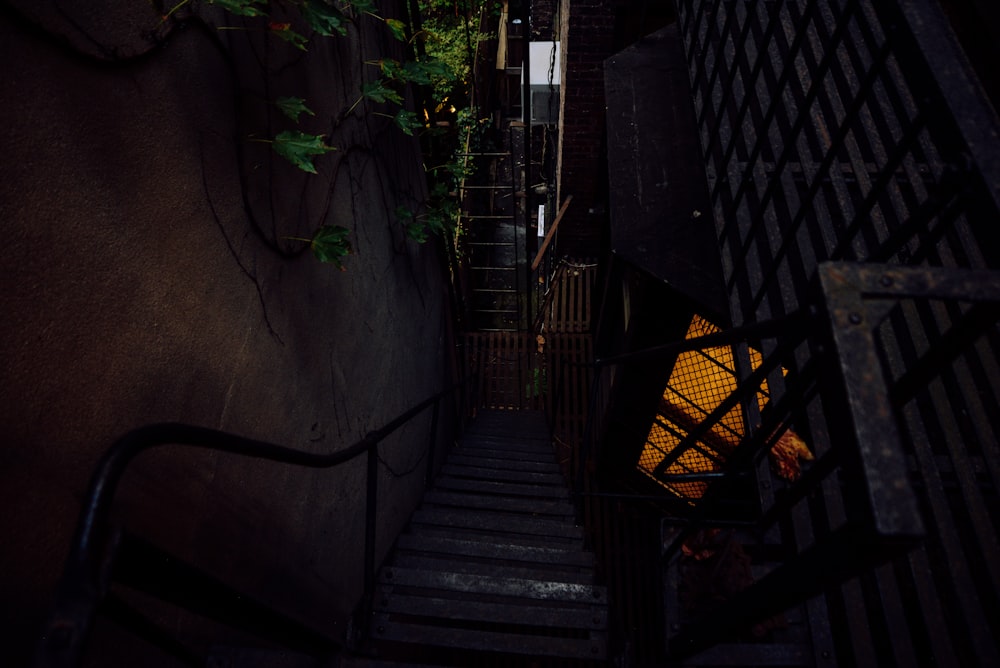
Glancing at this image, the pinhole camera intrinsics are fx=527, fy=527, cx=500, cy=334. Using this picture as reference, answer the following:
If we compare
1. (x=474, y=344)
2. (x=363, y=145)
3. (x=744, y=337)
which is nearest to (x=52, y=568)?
(x=744, y=337)

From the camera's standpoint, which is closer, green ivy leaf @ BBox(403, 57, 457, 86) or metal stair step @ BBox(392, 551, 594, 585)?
metal stair step @ BBox(392, 551, 594, 585)

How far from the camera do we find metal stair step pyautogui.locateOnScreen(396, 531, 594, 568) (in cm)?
287

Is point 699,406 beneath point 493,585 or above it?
above

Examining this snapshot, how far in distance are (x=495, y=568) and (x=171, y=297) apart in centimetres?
205

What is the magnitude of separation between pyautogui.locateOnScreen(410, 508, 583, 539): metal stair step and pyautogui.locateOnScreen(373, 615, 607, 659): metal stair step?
1102 millimetres

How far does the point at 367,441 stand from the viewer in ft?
6.83

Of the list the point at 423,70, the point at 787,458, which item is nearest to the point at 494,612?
the point at 787,458

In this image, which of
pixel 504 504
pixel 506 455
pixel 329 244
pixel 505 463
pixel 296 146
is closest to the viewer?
pixel 296 146

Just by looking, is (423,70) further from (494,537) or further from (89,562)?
(89,562)

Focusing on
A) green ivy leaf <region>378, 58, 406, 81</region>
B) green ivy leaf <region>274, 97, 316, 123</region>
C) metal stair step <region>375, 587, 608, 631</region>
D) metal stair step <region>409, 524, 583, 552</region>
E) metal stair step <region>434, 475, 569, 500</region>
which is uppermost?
green ivy leaf <region>378, 58, 406, 81</region>

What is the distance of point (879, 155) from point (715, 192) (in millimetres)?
685

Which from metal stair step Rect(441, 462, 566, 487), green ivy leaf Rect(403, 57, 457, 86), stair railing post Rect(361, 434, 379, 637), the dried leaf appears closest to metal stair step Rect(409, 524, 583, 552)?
stair railing post Rect(361, 434, 379, 637)

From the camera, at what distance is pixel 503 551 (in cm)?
290

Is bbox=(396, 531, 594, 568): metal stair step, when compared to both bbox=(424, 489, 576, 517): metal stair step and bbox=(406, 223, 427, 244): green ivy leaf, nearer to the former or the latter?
bbox=(424, 489, 576, 517): metal stair step
